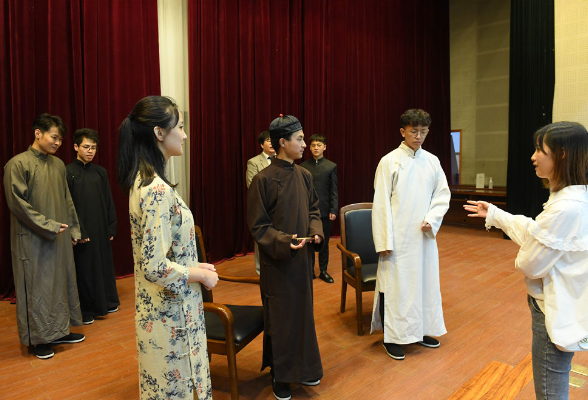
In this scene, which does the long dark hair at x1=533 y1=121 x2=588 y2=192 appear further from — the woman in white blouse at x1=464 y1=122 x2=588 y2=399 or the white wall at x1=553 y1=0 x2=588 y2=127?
the white wall at x1=553 y1=0 x2=588 y2=127

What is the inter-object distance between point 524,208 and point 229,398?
20.8 feet

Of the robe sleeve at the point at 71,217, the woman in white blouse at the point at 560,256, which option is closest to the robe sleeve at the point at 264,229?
the woman in white blouse at the point at 560,256

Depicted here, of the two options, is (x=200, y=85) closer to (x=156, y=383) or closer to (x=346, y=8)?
(x=346, y=8)

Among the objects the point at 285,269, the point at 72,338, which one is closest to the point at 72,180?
the point at 72,338

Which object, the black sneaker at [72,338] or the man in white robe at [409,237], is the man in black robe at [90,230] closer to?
the black sneaker at [72,338]

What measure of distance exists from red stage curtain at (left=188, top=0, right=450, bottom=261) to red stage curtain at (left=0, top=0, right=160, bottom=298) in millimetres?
703

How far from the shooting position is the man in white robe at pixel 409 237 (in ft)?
9.04

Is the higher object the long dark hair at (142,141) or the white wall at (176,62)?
the white wall at (176,62)

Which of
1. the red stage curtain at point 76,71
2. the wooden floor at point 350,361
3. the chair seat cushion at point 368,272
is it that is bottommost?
the wooden floor at point 350,361

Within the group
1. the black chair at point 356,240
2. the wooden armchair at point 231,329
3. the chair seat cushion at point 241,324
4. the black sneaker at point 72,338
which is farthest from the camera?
the black chair at point 356,240

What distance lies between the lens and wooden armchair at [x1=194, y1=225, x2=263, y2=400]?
2.06 m

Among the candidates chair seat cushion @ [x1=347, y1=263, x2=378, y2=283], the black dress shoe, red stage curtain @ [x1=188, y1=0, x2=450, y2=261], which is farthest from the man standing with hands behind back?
red stage curtain @ [x1=188, y1=0, x2=450, y2=261]

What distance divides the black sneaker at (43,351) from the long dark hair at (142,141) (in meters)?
1.99

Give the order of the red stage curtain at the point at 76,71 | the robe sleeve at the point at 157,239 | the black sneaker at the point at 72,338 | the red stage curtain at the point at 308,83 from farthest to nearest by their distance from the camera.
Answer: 1. the red stage curtain at the point at 308,83
2. the red stage curtain at the point at 76,71
3. the black sneaker at the point at 72,338
4. the robe sleeve at the point at 157,239
